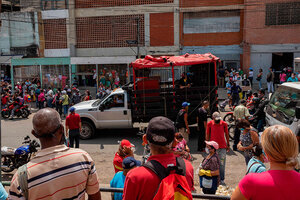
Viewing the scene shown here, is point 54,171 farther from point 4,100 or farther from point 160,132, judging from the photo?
point 4,100

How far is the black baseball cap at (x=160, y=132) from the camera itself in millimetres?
2305

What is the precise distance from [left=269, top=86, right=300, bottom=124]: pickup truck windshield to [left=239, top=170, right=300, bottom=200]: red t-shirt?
613 cm

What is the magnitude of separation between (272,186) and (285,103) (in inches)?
280

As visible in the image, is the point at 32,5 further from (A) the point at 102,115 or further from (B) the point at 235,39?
(A) the point at 102,115

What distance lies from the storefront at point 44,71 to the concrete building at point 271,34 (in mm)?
15491

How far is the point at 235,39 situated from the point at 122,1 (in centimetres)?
1109

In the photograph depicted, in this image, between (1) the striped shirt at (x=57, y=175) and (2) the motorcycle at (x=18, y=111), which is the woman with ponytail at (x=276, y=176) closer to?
(1) the striped shirt at (x=57, y=175)

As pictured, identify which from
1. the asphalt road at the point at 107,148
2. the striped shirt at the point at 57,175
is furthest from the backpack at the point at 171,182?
the asphalt road at the point at 107,148

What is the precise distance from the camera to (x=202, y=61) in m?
11.0

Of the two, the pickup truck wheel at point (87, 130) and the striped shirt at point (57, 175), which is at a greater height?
the striped shirt at point (57, 175)

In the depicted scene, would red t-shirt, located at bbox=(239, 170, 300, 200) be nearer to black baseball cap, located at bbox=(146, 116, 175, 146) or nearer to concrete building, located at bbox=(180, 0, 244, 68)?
black baseball cap, located at bbox=(146, 116, 175, 146)

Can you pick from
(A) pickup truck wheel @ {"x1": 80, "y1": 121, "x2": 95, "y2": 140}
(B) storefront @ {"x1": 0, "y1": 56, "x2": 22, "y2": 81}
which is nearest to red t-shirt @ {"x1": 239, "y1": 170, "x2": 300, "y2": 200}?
(A) pickup truck wheel @ {"x1": 80, "y1": 121, "x2": 95, "y2": 140}

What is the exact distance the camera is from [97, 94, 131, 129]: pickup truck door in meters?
11.4

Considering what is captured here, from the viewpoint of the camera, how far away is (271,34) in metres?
24.5
